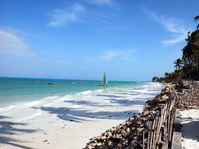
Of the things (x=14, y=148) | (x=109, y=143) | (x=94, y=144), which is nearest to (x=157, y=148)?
(x=109, y=143)

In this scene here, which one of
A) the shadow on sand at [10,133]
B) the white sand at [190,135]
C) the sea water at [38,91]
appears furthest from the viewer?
the sea water at [38,91]

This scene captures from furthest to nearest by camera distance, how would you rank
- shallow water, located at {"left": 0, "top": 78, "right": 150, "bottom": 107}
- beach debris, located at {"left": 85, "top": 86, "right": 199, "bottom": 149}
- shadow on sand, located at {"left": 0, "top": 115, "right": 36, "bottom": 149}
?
shallow water, located at {"left": 0, "top": 78, "right": 150, "bottom": 107} < shadow on sand, located at {"left": 0, "top": 115, "right": 36, "bottom": 149} < beach debris, located at {"left": 85, "top": 86, "right": 199, "bottom": 149}

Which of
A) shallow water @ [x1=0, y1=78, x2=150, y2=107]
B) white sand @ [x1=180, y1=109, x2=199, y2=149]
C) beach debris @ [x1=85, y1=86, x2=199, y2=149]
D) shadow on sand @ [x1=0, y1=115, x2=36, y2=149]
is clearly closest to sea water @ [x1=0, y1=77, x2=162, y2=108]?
shallow water @ [x1=0, y1=78, x2=150, y2=107]

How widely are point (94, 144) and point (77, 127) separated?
2613 millimetres

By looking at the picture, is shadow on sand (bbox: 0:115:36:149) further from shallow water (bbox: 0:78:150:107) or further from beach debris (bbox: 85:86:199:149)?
shallow water (bbox: 0:78:150:107)

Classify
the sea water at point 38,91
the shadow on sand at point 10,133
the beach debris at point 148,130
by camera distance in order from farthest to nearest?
the sea water at point 38,91 < the shadow on sand at point 10,133 < the beach debris at point 148,130

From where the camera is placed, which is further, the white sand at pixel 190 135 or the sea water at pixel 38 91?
the sea water at pixel 38 91

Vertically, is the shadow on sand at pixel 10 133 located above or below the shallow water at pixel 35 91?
above

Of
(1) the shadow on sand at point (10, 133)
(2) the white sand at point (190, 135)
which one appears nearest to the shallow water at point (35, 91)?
(1) the shadow on sand at point (10, 133)

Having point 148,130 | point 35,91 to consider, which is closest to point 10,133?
point 148,130

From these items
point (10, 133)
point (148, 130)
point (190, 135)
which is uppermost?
point (148, 130)

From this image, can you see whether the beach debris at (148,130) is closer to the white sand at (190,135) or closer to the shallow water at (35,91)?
the white sand at (190,135)

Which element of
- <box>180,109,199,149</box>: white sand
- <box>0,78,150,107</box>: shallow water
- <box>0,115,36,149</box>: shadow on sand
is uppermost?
<box>180,109,199,149</box>: white sand

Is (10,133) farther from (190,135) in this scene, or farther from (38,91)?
(38,91)
